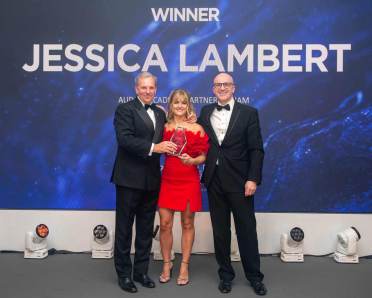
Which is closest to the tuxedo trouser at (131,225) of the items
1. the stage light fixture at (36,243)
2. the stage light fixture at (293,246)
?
the stage light fixture at (36,243)

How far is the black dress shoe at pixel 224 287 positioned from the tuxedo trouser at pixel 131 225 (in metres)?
0.59

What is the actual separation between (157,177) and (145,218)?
33cm

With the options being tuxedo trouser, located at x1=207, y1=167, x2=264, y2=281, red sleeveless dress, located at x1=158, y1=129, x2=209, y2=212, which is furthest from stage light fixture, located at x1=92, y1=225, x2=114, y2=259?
tuxedo trouser, located at x1=207, y1=167, x2=264, y2=281

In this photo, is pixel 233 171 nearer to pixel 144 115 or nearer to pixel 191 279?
pixel 144 115

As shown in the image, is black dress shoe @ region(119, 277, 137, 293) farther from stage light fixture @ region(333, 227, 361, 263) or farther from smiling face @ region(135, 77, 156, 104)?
stage light fixture @ region(333, 227, 361, 263)

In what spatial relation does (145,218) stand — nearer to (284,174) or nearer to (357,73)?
(284,174)

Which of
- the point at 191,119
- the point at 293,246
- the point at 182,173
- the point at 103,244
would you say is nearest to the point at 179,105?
the point at 191,119

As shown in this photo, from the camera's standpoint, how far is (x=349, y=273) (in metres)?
3.61

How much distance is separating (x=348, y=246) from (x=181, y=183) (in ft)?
5.73

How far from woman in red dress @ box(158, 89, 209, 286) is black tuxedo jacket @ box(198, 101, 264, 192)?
0.36ft

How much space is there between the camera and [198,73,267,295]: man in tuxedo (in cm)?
312

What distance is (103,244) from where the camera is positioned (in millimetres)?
4016

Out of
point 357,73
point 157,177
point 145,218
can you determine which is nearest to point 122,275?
point 145,218

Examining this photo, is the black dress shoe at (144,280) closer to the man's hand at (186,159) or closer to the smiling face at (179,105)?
the man's hand at (186,159)
